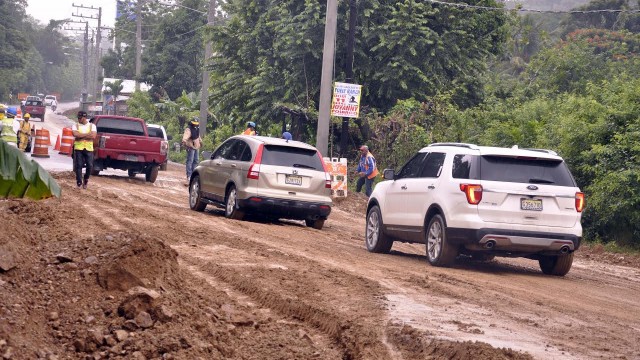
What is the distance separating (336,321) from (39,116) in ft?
284

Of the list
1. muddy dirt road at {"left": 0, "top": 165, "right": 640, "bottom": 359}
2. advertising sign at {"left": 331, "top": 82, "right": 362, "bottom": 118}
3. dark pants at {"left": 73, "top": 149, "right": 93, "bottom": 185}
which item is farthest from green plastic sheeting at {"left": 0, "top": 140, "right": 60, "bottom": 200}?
advertising sign at {"left": 331, "top": 82, "right": 362, "bottom": 118}

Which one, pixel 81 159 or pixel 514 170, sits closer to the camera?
pixel 514 170

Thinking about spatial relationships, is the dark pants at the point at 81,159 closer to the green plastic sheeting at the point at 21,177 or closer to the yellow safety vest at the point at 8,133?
the yellow safety vest at the point at 8,133

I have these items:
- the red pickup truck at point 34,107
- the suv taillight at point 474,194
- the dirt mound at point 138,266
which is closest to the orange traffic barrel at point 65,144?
the suv taillight at point 474,194

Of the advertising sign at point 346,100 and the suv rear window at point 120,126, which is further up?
the advertising sign at point 346,100

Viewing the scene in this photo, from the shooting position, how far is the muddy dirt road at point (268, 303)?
742 cm

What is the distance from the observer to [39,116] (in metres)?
91.2

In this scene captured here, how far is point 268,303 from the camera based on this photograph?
9.75 metres

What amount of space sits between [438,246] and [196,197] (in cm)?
812

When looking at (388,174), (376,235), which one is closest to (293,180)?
(376,235)

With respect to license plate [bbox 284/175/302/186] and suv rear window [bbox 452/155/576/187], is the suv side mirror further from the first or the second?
license plate [bbox 284/175/302/186]

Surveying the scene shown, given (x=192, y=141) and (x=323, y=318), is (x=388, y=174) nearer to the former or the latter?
(x=323, y=318)

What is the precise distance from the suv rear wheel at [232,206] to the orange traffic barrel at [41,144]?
68.3ft

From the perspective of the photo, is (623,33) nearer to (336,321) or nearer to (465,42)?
(465,42)
